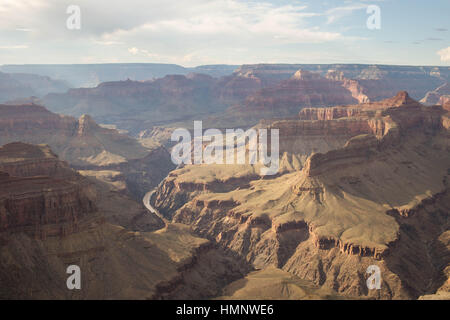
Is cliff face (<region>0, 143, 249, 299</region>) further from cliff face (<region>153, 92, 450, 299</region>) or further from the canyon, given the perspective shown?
cliff face (<region>153, 92, 450, 299</region>)

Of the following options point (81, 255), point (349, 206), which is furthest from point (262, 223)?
point (81, 255)

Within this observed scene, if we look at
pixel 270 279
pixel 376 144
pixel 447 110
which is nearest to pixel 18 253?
pixel 270 279

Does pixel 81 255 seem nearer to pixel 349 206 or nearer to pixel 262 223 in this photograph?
pixel 262 223

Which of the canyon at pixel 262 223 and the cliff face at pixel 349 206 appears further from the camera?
the cliff face at pixel 349 206

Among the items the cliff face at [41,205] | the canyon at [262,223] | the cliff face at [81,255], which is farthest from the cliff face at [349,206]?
the cliff face at [41,205]

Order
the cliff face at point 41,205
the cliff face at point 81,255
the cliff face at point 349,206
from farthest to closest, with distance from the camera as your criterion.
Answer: the cliff face at point 349,206, the cliff face at point 41,205, the cliff face at point 81,255

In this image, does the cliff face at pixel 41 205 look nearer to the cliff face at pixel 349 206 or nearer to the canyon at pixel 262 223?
the canyon at pixel 262 223

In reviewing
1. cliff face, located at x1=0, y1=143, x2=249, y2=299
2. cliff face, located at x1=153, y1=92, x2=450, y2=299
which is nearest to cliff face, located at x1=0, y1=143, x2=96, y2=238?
cliff face, located at x1=0, y1=143, x2=249, y2=299

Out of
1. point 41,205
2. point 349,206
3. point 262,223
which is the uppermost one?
point 41,205
